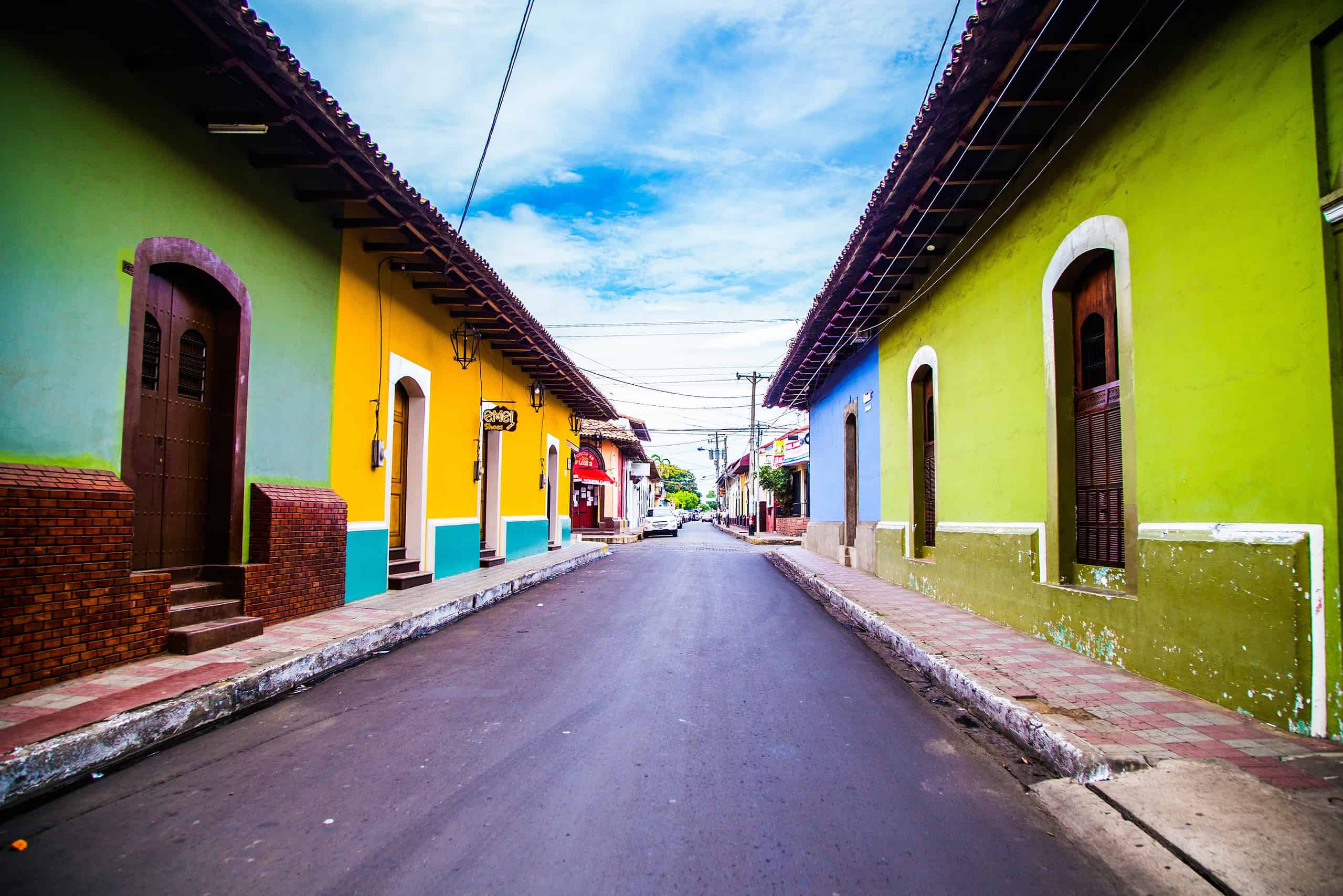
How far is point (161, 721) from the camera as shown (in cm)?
406

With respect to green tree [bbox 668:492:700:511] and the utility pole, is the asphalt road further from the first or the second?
green tree [bbox 668:492:700:511]

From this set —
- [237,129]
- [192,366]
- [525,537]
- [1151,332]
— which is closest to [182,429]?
[192,366]

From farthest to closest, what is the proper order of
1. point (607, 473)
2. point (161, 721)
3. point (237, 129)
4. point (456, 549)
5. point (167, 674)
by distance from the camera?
point (607, 473) → point (456, 549) → point (237, 129) → point (167, 674) → point (161, 721)

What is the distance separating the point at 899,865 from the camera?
2676 mm

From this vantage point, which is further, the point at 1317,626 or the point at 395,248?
the point at 395,248

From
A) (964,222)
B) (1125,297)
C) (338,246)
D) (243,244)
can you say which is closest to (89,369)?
(243,244)

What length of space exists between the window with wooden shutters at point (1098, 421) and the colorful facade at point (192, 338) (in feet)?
23.0

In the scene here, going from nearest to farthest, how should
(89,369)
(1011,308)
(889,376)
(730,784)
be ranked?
(730,784), (89,369), (1011,308), (889,376)

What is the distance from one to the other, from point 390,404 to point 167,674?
547cm

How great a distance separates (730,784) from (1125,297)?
4.82 m

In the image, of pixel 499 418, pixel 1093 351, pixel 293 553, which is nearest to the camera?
pixel 1093 351

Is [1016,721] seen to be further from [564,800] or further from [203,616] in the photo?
[203,616]

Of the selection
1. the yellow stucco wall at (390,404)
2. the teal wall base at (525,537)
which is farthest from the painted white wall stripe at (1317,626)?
the teal wall base at (525,537)

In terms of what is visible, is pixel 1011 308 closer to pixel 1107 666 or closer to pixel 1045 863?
pixel 1107 666
